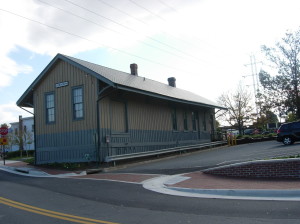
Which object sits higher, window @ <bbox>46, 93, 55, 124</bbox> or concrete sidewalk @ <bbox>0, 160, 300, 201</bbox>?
window @ <bbox>46, 93, 55, 124</bbox>

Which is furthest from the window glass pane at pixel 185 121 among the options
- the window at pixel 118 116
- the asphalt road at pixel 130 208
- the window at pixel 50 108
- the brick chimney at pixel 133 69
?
the asphalt road at pixel 130 208

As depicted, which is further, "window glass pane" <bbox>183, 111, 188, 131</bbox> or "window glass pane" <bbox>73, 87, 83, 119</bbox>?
"window glass pane" <bbox>183, 111, 188, 131</bbox>

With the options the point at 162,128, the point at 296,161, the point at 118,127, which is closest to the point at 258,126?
the point at 162,128

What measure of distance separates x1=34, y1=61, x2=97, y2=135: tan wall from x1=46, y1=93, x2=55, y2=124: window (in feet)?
0.86

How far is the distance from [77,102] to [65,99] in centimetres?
100

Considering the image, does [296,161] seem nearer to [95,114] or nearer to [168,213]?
[168,213]

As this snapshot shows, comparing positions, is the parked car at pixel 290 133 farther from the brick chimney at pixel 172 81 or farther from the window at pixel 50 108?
the window at pixel 50 108

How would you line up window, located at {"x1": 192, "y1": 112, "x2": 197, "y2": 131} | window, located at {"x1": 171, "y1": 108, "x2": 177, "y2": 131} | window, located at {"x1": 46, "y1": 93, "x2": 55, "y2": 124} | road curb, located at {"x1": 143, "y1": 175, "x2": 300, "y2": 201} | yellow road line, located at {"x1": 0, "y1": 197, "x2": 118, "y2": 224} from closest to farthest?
1. yellow road line, located at {"x1": 0, "y1": 197, "x2": 118, "y2": 224}
2. road curb, located at {"x1": 143, "y1": 175, "x2": 300, "y2": 201}
3. window, located at {"x1": 46, "y1": 93, "x2": 55, "y2": 124}
4. window, located at {"x1": 171, "y1": 108, "x2": 177, "y2": 131}
5. window, located at {"x1": 192, "y1": 112, "x2": 197, "y2": 131}

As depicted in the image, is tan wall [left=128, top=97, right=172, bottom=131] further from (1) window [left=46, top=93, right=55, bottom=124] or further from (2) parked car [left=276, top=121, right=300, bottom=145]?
(2) parked car [left=276, top=121, right=300, bottom=145]

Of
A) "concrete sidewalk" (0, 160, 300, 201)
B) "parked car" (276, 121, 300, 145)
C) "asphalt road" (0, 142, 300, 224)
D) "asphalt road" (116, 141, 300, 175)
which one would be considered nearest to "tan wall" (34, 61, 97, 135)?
"asphalt road" (116, 141, 300, 175)

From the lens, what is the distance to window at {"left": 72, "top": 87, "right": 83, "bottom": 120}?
19406 mm

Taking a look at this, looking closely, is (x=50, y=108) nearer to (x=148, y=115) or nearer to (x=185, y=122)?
(x=148, y=115)

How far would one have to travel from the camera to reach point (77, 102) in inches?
770

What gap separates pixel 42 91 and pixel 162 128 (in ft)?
30.0
